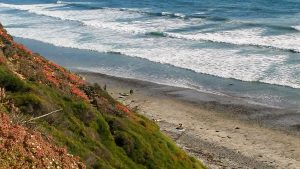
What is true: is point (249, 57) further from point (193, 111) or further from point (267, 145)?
point (267, 145)

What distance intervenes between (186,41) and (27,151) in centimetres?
4969

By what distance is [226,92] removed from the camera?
39312 mm

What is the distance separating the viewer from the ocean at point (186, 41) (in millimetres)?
42531

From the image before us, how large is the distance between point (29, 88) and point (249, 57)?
120 feet

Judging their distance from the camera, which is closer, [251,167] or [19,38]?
[251,167]

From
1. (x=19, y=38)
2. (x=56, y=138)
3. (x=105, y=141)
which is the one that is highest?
(x=56, y=138)

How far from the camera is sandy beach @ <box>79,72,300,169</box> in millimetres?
26469

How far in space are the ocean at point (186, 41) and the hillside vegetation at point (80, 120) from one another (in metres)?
18.1

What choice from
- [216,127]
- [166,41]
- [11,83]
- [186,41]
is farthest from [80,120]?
[166,41]

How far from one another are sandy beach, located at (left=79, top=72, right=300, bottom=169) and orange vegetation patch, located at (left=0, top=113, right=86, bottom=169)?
13140mm

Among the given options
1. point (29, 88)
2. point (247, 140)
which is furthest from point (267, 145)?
point (29, 88)

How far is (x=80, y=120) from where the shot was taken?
17.5 meters

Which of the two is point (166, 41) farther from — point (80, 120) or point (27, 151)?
point (27, 151)

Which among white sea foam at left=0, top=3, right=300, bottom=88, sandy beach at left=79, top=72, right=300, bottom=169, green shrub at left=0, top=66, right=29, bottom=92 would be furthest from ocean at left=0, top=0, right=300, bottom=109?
green shrub at left=0, top=66, right=29, bottom=92
